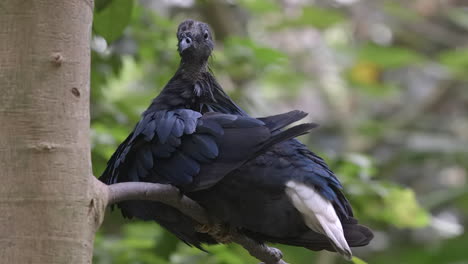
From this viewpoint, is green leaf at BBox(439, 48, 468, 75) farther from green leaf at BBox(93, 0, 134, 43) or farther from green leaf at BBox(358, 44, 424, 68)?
green leaf at BBox(93, 0, 134, 43)

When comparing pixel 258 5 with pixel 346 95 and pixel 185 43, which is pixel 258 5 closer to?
pixel 185 43

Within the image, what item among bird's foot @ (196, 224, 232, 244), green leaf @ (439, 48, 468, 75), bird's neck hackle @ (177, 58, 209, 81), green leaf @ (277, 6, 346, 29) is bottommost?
bird's foot @ (196, 224, 232, 244)

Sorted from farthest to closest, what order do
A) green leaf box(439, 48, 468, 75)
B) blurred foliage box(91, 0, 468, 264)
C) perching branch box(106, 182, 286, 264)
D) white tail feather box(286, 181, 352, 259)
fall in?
green leaf box(439, 48, 468, 75), blurred foliage box(91, 0, 468, 264), white tail feather box(286, 181, 352, 259), perching branch box(106, 182, 286, 264)

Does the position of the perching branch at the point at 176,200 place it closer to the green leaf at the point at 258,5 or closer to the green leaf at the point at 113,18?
the green leaf at the point at 113,18

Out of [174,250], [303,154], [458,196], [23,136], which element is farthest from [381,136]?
[23,136]

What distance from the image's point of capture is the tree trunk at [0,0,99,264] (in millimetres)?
1536

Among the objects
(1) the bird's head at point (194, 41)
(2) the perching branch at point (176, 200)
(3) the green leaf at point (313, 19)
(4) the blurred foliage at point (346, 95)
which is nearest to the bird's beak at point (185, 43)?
(1) the bird's head at point (194, 41)

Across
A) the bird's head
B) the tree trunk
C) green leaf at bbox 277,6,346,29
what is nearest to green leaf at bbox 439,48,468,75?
green leaf at bbox 277,6,346,29

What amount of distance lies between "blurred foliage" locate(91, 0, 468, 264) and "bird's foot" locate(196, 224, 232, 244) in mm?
423

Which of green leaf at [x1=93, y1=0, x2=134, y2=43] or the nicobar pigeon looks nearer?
the nicobar pigeon

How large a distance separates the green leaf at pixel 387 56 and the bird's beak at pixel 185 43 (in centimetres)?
283

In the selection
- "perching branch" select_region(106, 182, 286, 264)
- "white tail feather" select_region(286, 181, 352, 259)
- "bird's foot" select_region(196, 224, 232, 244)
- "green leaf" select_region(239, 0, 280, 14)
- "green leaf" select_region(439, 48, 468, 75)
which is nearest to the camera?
"perching branch" select_region(106, 182, 286, 264)

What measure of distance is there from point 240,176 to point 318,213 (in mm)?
238

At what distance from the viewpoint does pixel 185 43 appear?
2209 millimetres
